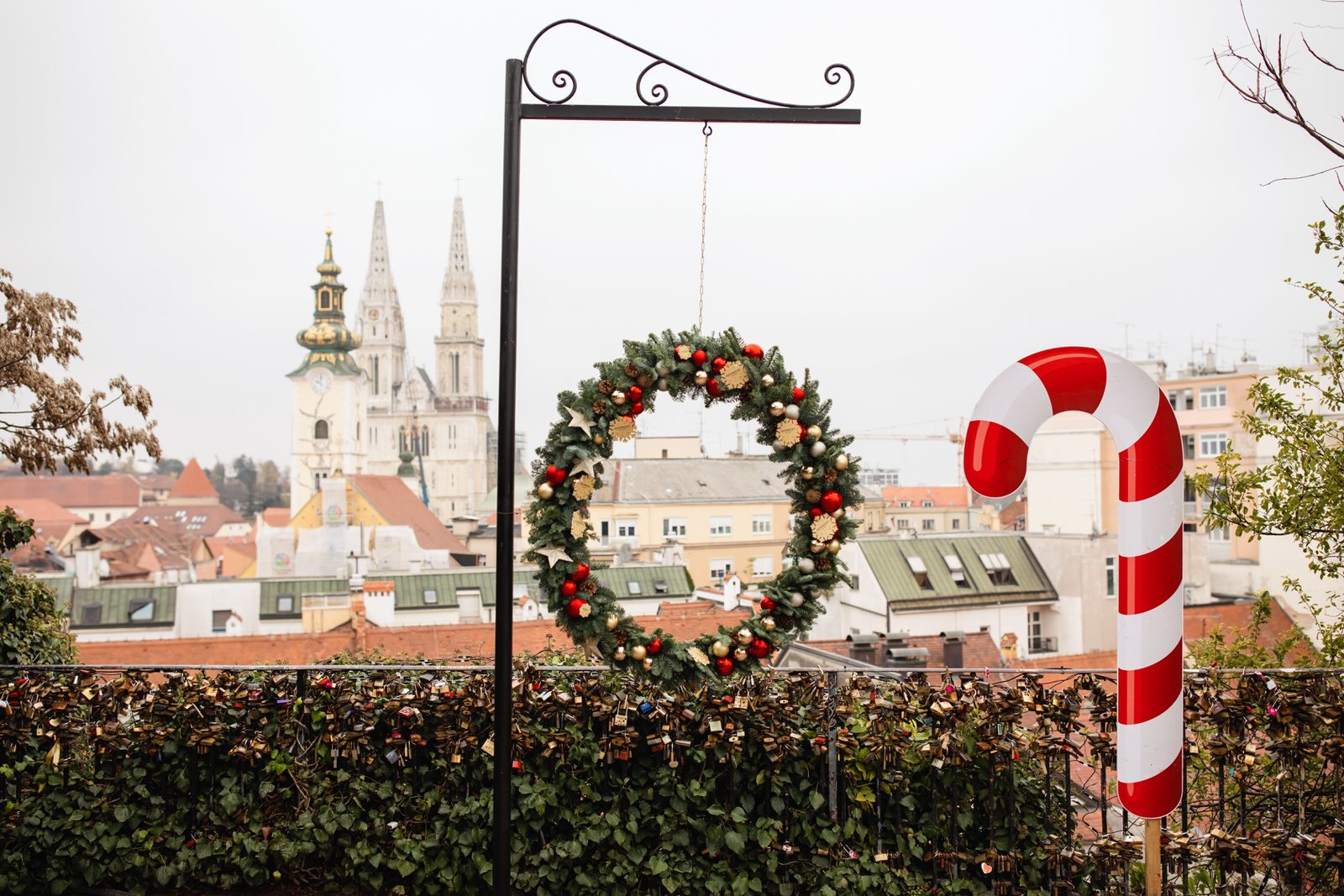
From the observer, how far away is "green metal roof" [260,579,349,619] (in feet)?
107

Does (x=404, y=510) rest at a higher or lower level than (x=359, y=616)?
higher

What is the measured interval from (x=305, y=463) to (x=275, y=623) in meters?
58.1

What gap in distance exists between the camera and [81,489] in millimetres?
89812

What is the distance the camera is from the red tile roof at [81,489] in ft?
275

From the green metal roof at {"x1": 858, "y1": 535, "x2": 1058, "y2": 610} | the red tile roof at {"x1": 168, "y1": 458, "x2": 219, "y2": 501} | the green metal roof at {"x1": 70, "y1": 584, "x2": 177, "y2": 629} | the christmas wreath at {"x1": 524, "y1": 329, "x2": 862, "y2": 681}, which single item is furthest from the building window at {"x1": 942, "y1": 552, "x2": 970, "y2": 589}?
the red tile roof at {"x1": 168, "y1": 458, "x2": 219, "y2": 501}

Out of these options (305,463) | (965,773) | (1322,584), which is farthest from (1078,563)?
(305,463)

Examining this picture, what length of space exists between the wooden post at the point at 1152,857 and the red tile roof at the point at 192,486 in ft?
342

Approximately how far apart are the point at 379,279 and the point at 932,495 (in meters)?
66.4

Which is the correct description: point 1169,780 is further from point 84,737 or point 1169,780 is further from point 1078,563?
point 1078,563

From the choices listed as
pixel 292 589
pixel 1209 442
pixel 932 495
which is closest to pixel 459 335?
pixel 932 495

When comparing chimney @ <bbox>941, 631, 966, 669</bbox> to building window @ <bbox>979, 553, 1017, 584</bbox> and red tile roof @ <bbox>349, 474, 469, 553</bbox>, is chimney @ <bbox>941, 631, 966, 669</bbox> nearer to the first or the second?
building window @ <bbox>979, 553, 1017, 584</bbox>

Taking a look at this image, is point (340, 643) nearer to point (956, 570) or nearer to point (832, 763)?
point (956, 570)

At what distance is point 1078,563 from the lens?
34000mm

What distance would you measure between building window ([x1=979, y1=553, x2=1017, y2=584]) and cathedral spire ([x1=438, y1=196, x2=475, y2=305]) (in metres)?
85.1
